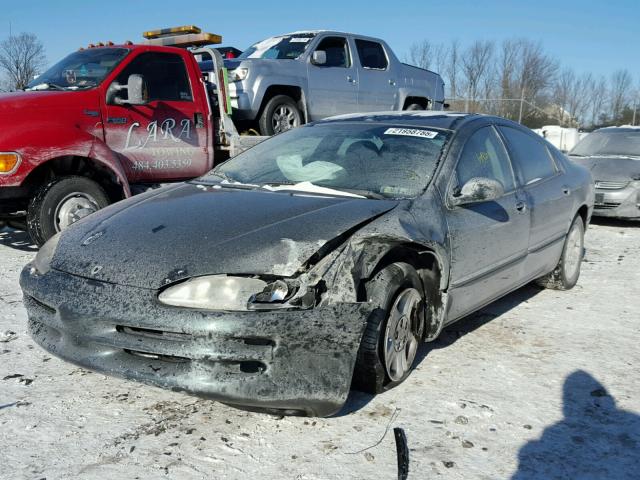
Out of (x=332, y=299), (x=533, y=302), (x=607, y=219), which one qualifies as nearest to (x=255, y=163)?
(x=332, y=299)

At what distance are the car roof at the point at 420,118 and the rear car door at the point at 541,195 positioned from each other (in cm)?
41

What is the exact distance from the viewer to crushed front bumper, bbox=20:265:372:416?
2.71 meters

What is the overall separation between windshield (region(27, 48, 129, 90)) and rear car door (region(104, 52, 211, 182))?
19cm

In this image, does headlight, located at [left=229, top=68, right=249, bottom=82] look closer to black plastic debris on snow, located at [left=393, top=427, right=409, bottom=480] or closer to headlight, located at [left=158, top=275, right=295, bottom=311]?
headlight, located at [left=158, top=275, right=295, bottom=311]

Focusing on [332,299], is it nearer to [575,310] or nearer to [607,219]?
[575,310]

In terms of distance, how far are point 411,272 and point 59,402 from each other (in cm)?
186

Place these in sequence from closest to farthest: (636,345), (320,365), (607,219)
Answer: (320,365), (636,345), (607,219)

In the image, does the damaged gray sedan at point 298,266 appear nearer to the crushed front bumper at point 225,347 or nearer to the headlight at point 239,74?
the crushed front bumper at point 225,347

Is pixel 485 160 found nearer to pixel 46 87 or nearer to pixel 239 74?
pixel 46 87

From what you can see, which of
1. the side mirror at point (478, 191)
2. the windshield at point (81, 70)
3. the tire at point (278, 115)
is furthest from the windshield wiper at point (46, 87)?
the side mirror at point (478, 191)

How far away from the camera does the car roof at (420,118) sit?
431 cm

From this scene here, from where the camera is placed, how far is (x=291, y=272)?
112 inches

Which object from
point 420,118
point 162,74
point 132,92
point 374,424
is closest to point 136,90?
point 132,92

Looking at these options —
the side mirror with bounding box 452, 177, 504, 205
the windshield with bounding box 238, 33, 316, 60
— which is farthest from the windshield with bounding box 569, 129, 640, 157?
the side mirror with bounding box 452, 177, 504, 205
